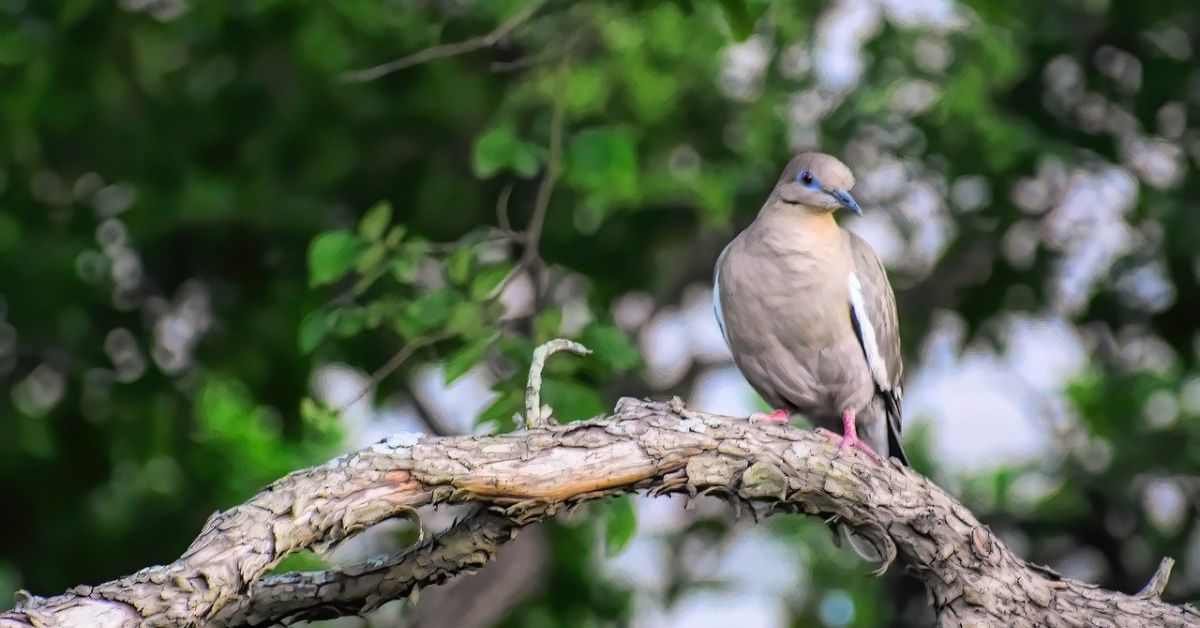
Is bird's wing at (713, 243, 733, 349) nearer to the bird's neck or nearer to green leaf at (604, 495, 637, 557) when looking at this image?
the bird's neck

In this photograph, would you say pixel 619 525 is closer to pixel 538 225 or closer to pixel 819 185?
pixel 538 225

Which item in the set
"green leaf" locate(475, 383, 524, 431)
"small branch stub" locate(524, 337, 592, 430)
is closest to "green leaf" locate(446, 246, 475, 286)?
"green leaf" locate(475, 383, 524, 431)

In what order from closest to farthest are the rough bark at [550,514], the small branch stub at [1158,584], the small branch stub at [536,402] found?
the rough bark at [550,514] → the small branch stub at [536,402] → the small branch stub at [1158,584]

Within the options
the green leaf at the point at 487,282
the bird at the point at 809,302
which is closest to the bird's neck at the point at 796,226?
the bird at the point at 809,302

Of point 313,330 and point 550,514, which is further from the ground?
point 550,514

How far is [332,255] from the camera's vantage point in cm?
510

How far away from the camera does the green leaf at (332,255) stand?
5.06 meters

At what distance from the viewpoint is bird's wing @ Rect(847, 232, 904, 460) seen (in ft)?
16.2

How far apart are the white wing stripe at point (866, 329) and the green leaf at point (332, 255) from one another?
1.31 metres

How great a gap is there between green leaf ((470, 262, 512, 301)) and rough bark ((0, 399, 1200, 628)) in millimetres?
1356

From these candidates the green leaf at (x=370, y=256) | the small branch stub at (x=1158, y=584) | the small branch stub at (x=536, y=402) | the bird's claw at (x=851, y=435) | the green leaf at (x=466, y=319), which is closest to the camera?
the small branch stub at (x=536, y=402)

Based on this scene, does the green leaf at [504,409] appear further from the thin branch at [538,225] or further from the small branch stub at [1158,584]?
the small branch stub at [1158,584]

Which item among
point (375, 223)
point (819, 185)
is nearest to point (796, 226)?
point (819, 185)

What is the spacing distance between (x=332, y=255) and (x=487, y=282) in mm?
419
